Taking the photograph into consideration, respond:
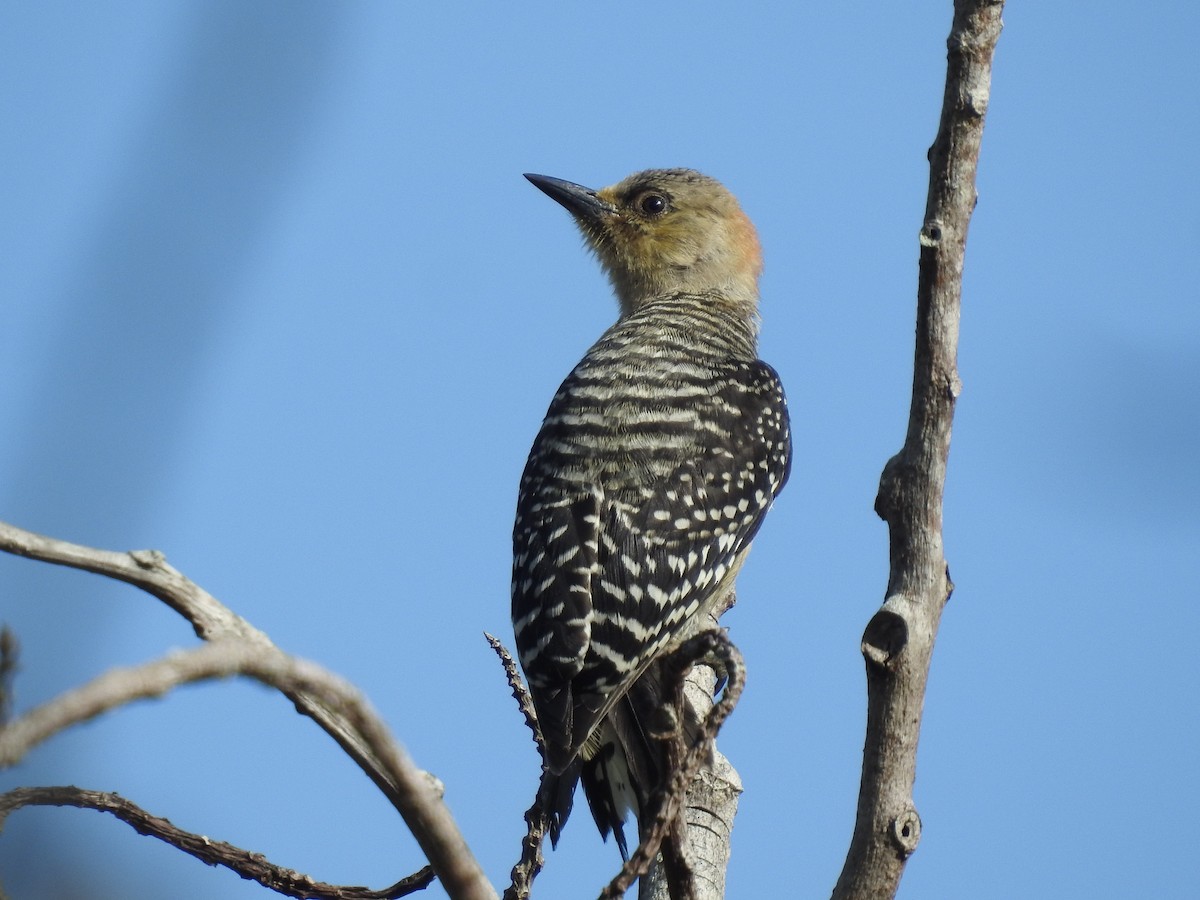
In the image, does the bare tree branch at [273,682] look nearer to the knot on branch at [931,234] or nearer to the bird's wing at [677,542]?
the knot on branch at [931,234]

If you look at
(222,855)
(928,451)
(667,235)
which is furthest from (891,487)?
(667,235)

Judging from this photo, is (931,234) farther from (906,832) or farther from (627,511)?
(627,511)

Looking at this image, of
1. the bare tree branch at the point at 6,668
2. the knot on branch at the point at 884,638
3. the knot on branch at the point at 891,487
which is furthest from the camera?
the knot on branch at the point at 891,487

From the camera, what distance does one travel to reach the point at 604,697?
5.57m

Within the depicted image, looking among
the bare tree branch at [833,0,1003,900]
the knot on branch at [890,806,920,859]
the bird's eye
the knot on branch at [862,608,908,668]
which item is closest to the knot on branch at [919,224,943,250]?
the bare tree branch at [833,0,1003,900]

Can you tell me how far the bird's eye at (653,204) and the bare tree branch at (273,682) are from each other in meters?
Answer: 6.18

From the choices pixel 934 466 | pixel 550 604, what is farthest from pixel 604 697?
pixel 934 466

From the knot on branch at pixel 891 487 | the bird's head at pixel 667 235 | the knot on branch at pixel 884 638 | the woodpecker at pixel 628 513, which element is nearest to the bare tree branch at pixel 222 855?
the woodpecker at pixel 628 513

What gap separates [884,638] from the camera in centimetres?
412

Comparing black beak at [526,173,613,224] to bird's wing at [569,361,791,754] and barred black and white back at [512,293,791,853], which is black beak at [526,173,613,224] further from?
bird's wing at [569,361,791,754]

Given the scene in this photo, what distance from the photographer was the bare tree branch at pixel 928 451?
411cm

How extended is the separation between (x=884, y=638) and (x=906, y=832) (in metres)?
0.57

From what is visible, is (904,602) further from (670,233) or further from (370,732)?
(670,233)

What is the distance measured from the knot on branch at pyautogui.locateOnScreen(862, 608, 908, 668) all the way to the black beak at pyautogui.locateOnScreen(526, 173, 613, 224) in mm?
5224
